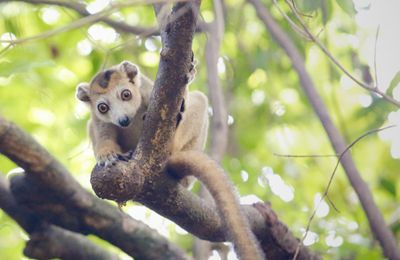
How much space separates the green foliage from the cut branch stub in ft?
6.81

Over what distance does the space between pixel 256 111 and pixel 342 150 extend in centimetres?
358

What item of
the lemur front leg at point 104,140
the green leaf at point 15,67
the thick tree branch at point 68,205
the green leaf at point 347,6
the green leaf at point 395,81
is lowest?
the thick tree branch at point 68,205

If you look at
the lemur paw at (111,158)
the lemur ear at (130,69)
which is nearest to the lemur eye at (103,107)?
the lemur ear at (130,69)

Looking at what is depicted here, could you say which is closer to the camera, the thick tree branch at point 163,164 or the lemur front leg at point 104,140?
the thick tree branch at point 163,164

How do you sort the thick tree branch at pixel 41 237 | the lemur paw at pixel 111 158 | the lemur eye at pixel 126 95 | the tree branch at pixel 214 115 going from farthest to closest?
the tree branch at pixel 214 115, the lemur eye at pixel 126 95, the thick tree branch at pixel 41 237, the lemur paw at pixel 111 158

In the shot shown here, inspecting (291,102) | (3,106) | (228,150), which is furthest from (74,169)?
(291,102)

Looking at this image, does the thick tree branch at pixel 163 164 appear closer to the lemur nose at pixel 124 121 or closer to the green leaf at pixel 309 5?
the lemur nose at pixel 124 121

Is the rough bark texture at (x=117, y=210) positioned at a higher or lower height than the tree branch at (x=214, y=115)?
lower

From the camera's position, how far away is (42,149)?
17.4ft

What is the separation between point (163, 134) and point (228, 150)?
4.99 meters

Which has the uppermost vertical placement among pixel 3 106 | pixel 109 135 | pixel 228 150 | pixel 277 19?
pixel 277 19

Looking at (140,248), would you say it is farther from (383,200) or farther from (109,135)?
(383,200)

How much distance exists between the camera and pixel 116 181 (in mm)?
4523

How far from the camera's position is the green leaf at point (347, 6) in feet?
15.3
